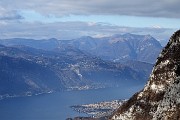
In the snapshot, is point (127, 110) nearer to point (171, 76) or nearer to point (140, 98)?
point (140, 98)

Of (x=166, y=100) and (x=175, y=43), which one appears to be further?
(x=175, y=43)

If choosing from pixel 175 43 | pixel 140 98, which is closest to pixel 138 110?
pixel 140 98

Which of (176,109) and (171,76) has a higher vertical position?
(171,76)

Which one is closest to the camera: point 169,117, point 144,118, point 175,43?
point 169,117

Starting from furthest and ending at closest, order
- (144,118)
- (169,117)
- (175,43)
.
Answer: (175,43) → (144,118) → (169,117)

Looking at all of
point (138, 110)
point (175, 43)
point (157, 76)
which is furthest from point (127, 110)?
point (175, 43)

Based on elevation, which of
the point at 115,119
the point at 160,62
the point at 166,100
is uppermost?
the point at 160,62
